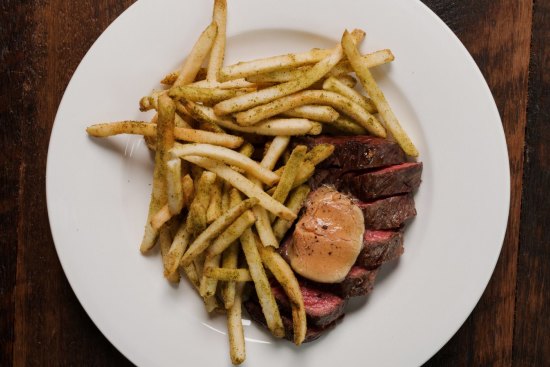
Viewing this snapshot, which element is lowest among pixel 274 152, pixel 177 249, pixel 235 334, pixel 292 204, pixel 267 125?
pixel 235 334

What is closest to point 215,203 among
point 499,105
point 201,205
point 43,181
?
point 201,205

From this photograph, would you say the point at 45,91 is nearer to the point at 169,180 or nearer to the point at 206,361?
the point at 169,180

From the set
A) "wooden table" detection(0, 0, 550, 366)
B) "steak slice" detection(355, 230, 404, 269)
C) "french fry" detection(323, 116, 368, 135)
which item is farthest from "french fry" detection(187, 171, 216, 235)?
"wooden table" detection(0, 0, 550, 366)

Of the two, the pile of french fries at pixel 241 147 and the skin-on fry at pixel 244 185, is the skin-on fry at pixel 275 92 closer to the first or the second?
the pile of french fries at pixel 241 147

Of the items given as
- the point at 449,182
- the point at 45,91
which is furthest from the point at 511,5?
the point at 45,91

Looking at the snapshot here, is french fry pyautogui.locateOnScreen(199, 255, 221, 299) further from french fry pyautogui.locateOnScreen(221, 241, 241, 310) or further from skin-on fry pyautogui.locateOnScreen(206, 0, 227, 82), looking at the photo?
skin-on fry pyautogui.locateOnScreen(206, 0, 227, 82)

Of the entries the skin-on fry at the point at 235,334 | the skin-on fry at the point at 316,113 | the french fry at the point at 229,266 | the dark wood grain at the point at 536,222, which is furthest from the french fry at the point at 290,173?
the dark wood grain at the point at 536,222

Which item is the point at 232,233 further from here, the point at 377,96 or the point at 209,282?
the point at 377,96
